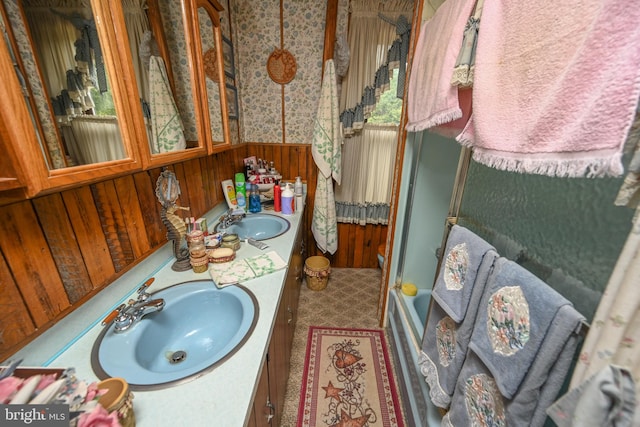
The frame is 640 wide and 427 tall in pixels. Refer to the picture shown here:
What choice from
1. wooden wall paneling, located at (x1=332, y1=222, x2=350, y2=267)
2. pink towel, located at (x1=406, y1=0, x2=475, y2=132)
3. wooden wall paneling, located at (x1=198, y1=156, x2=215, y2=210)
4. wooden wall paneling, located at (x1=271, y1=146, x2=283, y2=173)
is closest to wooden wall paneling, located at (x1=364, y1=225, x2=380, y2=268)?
wooden wall paneling, located at (x1=332, y1=222, x2=350, y2=267)

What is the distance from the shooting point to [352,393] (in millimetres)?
1308

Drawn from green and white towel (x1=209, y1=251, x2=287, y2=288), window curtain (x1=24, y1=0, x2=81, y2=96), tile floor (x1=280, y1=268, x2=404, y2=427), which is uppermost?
window curtain (x1=24, y1=0, x2=81, y2=96)

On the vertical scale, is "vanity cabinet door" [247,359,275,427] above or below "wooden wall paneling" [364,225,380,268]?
above

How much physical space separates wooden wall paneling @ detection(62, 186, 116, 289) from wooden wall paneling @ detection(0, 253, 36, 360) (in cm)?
15

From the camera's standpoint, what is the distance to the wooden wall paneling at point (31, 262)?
0.48 meters

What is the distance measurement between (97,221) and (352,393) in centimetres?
143

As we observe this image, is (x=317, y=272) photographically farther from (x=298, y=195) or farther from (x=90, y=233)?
(x=90, y=233)

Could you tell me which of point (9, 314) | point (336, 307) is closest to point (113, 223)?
point (9, 314)

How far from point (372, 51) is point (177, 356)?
2226 millimetres

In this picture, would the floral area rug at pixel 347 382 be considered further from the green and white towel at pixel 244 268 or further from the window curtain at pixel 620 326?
the window curtain at pixel 620 326

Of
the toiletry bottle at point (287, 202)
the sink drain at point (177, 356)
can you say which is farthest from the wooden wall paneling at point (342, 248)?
the sink drain at point (177, 356)

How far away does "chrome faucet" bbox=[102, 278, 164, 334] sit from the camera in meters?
0.66

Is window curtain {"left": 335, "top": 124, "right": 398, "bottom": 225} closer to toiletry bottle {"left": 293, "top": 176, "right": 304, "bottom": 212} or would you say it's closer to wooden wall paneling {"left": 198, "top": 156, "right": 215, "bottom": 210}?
toiletry bottle {"left": 293, "top": 176, "right": 304, "bottom": 212}

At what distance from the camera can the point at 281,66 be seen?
195 cm
